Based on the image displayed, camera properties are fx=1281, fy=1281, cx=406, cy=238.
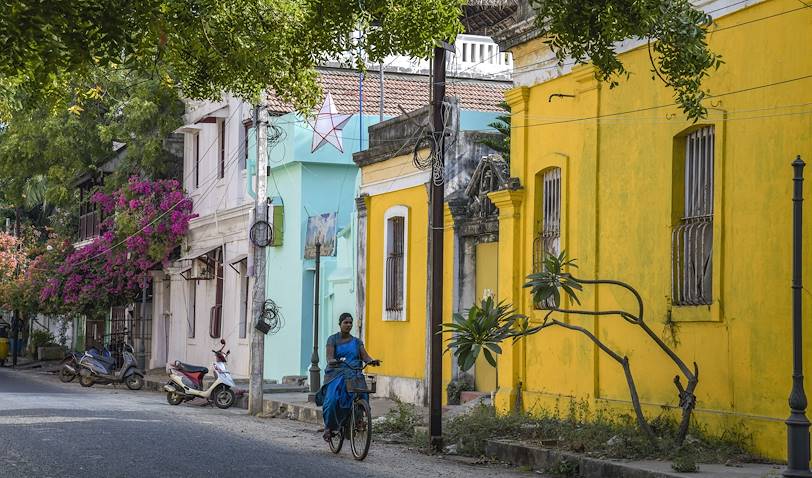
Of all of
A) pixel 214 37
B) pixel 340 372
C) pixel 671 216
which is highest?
pixel 214 37

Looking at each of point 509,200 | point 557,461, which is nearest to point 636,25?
point 557,461

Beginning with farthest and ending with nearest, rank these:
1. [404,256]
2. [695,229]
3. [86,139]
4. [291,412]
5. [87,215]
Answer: [87,215] → [86,139] → [404,256] → [291,412] → [695,229]

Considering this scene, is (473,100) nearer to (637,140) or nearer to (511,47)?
(511,47)

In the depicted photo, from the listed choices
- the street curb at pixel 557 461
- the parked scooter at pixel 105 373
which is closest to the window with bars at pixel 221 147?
the parked scooter at pixel 105 373

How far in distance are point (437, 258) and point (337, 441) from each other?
282cm

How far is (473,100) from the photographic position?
1190 inches

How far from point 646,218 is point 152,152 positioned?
2459cm

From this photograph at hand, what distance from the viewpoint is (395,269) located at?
2466 cm

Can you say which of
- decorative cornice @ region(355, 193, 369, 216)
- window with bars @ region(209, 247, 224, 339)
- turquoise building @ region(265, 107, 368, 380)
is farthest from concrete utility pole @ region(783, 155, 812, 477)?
window with bars @ region(209, 247, 224, 339)

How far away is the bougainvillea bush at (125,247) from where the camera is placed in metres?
37.7

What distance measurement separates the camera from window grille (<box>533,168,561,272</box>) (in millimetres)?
18672

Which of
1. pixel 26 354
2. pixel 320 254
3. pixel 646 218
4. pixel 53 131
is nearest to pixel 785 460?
pixel 646 218

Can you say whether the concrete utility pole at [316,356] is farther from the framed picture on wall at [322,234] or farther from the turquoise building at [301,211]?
the turquoise building at [301,211]

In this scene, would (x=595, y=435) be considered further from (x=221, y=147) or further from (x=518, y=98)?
(x=221, y=147)
